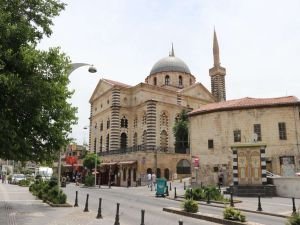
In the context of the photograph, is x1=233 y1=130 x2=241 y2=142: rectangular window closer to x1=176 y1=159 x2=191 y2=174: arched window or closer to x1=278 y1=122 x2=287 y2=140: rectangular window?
x1=278 y1=122 x2=287 y2=140: rectangular window

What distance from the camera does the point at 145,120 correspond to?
170 ft

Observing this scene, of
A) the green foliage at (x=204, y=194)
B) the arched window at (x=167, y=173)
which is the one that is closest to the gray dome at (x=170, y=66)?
the arched window at (x=167, y=173)

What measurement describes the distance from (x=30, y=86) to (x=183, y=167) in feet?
122

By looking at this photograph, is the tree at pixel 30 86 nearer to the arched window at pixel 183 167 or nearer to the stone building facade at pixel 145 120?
the stone building facade at pixel 145 120

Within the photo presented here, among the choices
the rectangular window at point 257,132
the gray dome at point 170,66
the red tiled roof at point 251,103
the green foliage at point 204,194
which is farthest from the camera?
the gray dome at point 170,66

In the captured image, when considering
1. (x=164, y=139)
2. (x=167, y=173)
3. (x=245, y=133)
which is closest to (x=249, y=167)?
(x=245, y=133)

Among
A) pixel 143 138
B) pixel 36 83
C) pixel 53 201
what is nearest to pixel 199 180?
pixel 143 138

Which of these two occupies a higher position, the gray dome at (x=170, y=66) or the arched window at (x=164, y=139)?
the gray dome at (x=170, y=66)

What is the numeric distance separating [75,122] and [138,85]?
122ft

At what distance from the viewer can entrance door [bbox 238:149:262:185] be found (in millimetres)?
25297

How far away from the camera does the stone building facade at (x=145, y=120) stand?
45469 millimetres

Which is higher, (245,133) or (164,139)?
(164,139)

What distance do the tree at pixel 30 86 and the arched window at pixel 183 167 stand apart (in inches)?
1299

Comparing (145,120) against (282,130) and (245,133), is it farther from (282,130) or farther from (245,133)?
(282,130)
